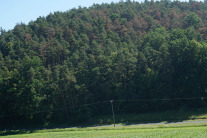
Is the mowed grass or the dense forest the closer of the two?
the mowed grass

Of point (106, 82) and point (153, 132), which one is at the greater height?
point (106, 82)

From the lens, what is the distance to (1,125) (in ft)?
188

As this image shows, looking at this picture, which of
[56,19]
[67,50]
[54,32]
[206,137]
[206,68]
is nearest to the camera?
[206,137]

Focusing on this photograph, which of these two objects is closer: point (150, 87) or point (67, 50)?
point (150, 87)

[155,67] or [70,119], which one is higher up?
[155,67]

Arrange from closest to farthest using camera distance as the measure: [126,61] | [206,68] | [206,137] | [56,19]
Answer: [206,137] < [206,68] < [126,61] < [56,19]

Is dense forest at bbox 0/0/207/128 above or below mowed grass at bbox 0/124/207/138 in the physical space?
above

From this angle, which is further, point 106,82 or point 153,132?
point 106,82

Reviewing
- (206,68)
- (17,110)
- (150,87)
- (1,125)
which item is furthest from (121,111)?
(1,125)

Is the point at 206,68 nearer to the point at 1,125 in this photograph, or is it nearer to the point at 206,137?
the point at 206,137

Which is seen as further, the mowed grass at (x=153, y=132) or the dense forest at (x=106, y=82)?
the dense forest at (x=106, y=82)

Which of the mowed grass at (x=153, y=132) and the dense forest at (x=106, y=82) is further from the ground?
the dense forest at (x=106, y=82)

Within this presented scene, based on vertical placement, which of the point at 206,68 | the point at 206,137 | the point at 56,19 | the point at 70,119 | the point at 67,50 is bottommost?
the point at 70,119

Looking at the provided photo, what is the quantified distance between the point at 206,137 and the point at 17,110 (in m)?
44.2
